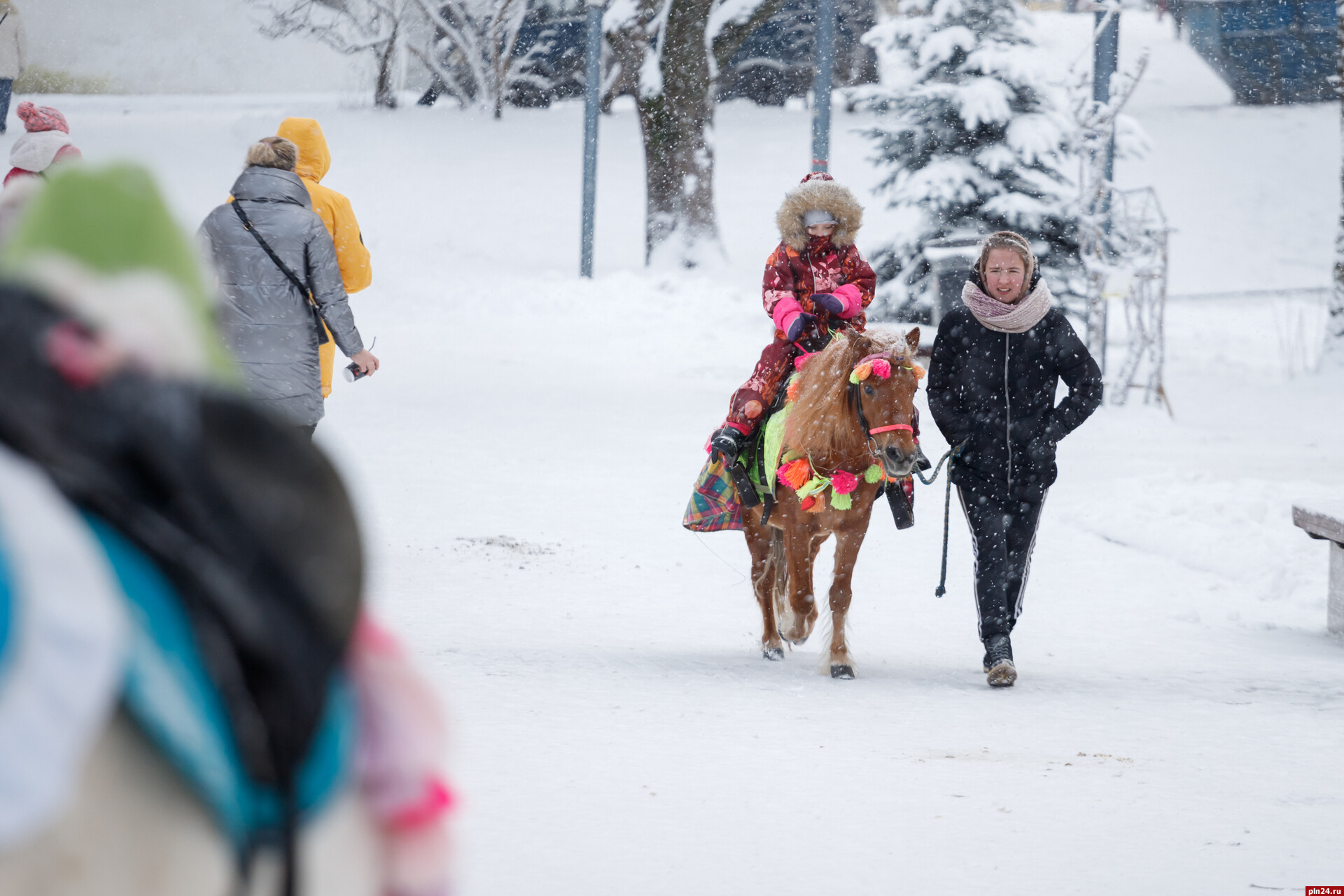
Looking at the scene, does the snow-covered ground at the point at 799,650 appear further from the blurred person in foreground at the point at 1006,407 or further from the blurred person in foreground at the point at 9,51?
the blurred person in foreground at the point at 9,51

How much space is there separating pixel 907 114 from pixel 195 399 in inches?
679

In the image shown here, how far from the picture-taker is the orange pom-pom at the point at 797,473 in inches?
231

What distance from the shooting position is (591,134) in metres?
20.2

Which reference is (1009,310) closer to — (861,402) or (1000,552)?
(861,402)

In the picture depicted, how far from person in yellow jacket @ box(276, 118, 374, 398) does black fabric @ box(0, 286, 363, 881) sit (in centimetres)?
542

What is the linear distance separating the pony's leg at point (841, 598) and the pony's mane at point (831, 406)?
1.39 feet

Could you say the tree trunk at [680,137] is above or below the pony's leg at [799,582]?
above

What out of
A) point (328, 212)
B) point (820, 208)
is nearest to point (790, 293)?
point (820, 208)

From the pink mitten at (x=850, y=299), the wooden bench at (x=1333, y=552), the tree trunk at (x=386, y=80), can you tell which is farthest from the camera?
the tree trunk at (x=386, y=80)

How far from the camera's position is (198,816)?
44.6 inches

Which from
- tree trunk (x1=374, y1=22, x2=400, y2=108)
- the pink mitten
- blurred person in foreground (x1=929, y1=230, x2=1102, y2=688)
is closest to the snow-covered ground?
blurred person in foreground (x1=929, y1=230, x2=1102, y2=688)

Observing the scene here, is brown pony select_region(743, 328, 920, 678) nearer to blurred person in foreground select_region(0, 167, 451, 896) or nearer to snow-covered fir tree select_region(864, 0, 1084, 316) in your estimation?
blurred person in foreground select_region(0, 167, 451, 896)

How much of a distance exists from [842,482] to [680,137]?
16.8m

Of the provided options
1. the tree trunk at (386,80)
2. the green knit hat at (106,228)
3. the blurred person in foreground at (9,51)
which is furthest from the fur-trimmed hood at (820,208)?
the tree trunk at (386,80)
